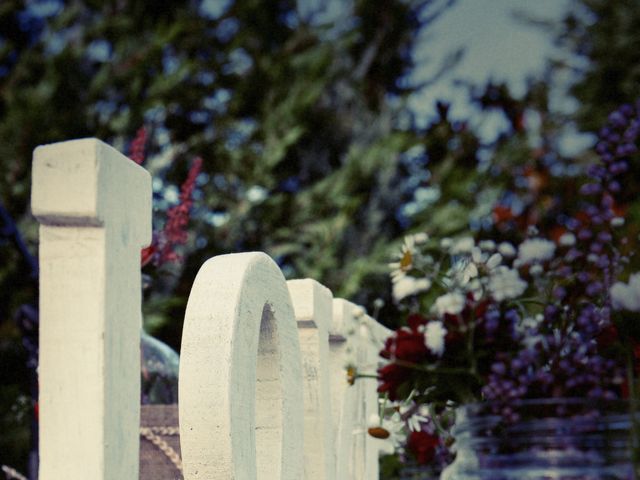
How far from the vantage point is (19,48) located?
556cm

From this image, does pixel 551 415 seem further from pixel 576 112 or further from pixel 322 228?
pixel 576 112

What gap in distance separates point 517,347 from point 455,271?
185 millimetres

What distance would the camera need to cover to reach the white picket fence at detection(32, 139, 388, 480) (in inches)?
31.9

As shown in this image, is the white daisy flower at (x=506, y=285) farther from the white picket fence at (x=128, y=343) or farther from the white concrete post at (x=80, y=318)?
the white concrete post at (x=80, y=318)

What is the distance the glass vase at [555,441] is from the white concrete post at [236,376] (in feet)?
0.99

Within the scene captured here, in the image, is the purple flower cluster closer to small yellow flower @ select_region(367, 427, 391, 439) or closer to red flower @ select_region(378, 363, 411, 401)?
red flower @ select_region(378, 363, 411, 401)

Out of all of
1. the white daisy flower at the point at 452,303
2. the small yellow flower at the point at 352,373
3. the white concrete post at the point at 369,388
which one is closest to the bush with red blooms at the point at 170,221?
the white concrete post at the point at 369,388

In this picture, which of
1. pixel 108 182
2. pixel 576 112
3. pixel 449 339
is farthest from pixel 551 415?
pixel 576 112

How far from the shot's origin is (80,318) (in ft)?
2.70

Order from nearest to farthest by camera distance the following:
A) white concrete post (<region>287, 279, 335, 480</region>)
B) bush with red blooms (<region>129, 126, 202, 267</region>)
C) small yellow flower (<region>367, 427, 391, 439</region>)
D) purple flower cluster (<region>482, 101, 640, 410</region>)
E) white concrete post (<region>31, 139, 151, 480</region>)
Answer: white concrete post (<region>31, 139, 151, 480</region>) < purple flower cluster (<region>482, 101, 640, 410</region>) < small yellow flower (<region>367, 427, 391, 439</region>) < white concrete post (<region>287, 279, 335, 480</region>) < bush with red blooms (<region>129, 126, 202, 267</region>)

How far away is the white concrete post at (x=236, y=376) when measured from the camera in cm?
101

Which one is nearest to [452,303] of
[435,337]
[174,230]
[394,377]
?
[435,337]

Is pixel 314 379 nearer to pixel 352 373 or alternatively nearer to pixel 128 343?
pixel 352 373

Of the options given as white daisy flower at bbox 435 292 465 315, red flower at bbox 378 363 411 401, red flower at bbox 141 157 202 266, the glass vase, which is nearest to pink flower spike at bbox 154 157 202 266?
red flower at bbox 141 157 202 266
